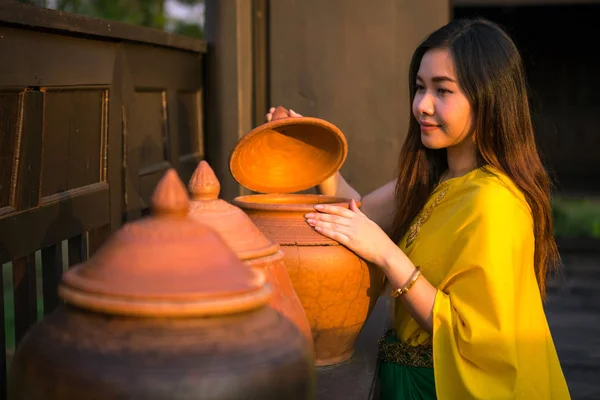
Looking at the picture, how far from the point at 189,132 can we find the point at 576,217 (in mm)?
4876

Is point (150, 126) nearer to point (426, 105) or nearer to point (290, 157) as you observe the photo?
→ point (290, 157)

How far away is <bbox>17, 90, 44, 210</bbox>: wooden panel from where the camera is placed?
187 centimetres

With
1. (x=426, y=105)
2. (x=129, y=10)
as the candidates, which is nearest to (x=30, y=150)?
(x=426, y=105)

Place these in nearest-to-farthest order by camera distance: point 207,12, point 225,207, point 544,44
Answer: point 225,207 < point 207,12 < point 544,44

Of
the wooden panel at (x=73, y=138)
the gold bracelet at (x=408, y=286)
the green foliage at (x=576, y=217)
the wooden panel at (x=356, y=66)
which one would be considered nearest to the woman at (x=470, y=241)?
the gold bracelet at (x=408, y=286)

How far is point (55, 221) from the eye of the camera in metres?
2.05

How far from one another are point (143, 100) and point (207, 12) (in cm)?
80

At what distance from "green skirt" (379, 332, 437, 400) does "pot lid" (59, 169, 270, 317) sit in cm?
111

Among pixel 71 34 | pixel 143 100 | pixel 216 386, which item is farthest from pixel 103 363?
pixel 143 100

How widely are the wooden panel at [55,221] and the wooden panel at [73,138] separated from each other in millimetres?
33

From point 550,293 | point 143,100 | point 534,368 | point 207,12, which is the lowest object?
point 550,293

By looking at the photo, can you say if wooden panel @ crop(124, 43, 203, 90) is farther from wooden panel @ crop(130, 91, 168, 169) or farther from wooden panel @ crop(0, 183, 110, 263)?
wooden panel @ crop(0, 183, 110, 263)

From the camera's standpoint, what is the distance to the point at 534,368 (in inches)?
83.5

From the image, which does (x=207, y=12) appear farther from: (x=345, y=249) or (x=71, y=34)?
(x=345, y=249)
